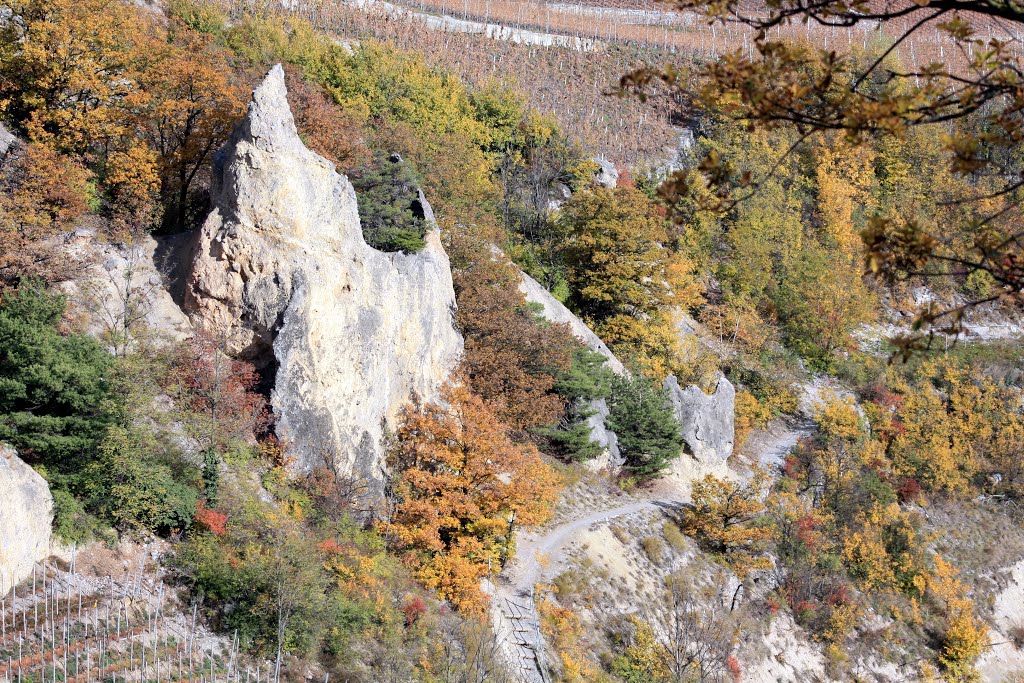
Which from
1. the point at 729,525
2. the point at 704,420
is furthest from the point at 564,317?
the point at 729,525

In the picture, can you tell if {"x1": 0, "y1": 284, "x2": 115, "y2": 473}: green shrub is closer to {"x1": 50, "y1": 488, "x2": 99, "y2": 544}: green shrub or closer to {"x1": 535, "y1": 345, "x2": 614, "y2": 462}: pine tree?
{"x1": 50, "y1": 488, "x2": 99, "y2": 544}: green shrub

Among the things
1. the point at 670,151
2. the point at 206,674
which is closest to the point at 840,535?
the point at 206,674

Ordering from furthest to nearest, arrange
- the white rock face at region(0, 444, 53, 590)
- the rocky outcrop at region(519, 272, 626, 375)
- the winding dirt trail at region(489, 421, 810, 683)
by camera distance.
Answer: the rocky outcrop at region(519, 272, 626, 375)
the winding dirt trail at region(489, 421, 810, 683)
the white rock face at region(0, 444, 53, 590)

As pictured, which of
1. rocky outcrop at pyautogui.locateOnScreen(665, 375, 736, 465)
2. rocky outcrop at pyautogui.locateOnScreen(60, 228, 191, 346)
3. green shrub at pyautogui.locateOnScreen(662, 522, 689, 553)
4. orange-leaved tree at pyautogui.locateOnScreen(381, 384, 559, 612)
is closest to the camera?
rocky outcrop at pyautogui.locateOnScreen(60, 228, 191, 346)

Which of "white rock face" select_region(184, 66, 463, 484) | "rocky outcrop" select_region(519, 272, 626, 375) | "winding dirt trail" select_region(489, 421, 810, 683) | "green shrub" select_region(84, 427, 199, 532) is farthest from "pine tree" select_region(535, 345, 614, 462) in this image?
"green shrub" select_region(84, 427, 199, 532)

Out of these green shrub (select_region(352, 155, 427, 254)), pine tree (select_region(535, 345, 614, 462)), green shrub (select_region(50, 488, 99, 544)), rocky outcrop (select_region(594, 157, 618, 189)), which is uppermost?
green shrub (select_region(352, 155, 427, 254))

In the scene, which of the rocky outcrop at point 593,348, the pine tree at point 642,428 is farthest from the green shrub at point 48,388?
the pine tree at point 642,428

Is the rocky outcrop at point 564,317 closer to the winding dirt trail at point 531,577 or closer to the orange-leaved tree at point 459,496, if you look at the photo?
the winding dirt trail at point 531,577
